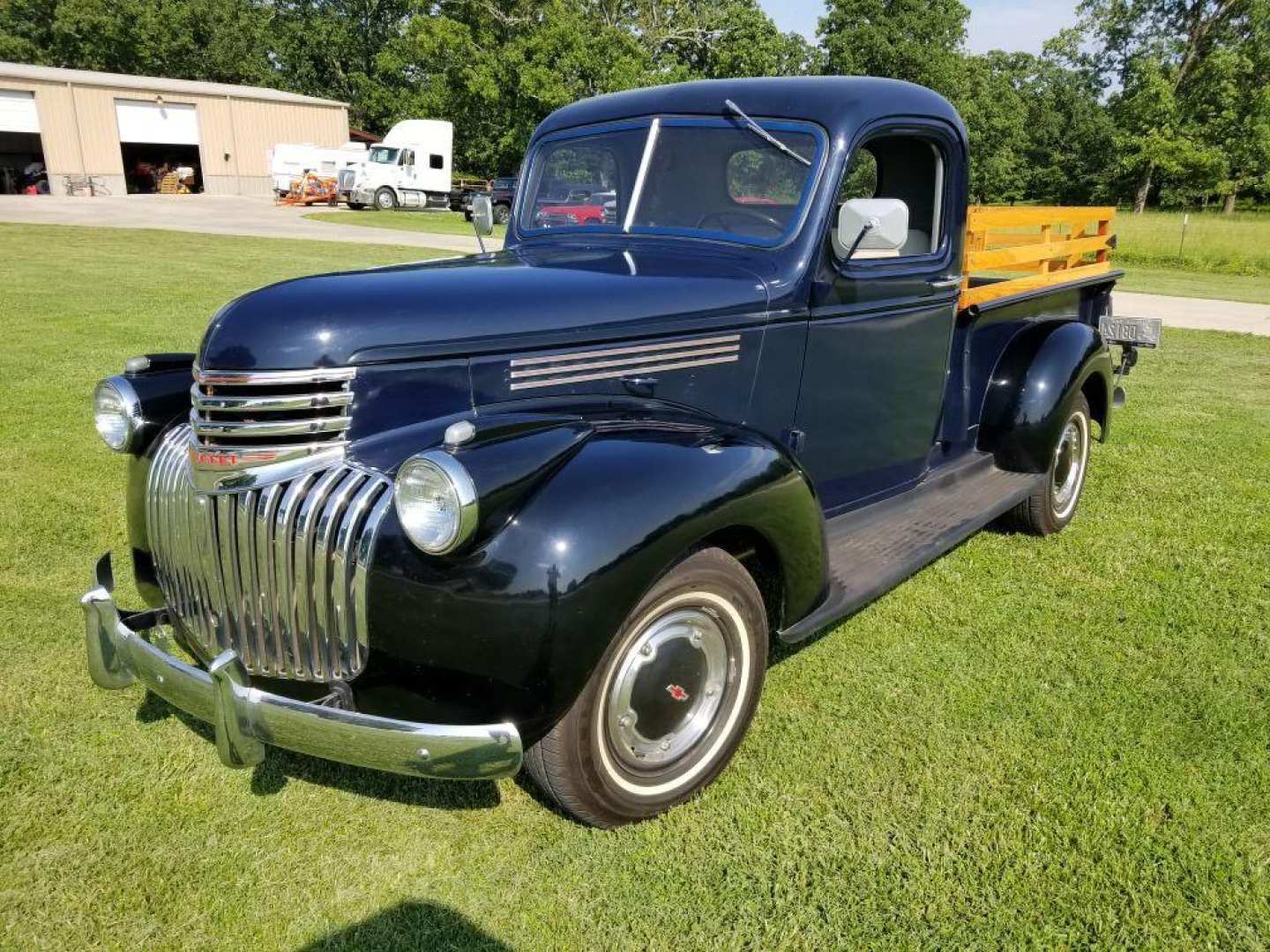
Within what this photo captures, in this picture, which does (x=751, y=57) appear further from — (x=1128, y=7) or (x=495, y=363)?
(x=495, y=363)

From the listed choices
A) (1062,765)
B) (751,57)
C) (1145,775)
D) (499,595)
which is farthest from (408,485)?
(751,57)

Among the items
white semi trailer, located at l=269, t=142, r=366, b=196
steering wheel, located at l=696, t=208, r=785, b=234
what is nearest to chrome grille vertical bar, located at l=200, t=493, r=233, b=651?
steering wheel, located at l=696, t=208, r=785, b=234

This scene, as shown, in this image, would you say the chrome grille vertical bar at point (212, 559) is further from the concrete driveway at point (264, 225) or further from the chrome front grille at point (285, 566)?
the concrete driveway at point (264, 225)

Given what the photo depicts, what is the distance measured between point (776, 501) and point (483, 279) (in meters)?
1.04

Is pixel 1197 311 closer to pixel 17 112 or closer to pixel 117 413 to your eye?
pixel 117 413

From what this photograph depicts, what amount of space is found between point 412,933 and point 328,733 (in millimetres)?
540

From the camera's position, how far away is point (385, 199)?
31906 mm

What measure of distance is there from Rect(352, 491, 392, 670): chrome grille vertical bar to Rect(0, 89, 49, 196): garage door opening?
43.0 metres

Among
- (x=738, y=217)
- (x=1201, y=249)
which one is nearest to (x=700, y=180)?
(x=738, y=217)

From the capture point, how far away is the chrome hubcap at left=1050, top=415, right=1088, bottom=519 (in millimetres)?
4457

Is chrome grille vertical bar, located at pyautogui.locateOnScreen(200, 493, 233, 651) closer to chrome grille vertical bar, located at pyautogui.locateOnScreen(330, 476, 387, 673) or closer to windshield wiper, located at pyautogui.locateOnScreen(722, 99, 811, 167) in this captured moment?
chrome grille vertical bar, located at pyautogui.locateOnScreen(330, 476, 387, 673)

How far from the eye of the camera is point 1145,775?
8.77ft

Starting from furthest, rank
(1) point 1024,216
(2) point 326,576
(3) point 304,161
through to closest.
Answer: (3) point 304,161, (1) point 1024,216, (2) point 326,576

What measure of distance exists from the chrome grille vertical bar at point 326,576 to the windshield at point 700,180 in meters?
1.64
